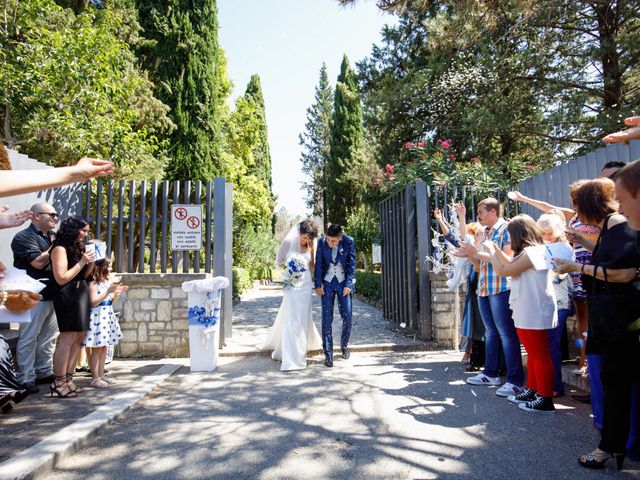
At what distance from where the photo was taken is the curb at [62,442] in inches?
115

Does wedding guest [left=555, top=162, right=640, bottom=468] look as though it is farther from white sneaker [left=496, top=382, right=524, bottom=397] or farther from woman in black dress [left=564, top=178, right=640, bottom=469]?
white sneaker [left=496, top=382, right=524, bottom=397]

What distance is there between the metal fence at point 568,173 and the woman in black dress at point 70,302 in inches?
228

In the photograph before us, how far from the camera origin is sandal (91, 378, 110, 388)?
5.22m

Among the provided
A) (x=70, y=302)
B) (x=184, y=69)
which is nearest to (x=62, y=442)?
(x=70, y=302)

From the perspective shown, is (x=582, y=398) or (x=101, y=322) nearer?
(x=582, y=398)

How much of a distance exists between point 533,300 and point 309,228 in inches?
136

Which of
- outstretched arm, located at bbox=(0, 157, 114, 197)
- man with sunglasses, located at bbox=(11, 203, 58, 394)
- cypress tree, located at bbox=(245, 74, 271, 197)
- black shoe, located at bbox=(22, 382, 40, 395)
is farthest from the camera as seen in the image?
cypress tree, located at bbox=(245, 74, 271, 197)

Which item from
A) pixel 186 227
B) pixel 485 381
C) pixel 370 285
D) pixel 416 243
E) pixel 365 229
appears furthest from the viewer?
pixel 365 229

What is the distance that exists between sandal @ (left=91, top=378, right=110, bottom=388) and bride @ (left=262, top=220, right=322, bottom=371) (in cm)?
214

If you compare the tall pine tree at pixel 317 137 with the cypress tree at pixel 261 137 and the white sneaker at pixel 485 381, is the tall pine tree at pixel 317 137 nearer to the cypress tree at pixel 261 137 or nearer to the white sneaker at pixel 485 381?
the cypress tree at pixel 261 137

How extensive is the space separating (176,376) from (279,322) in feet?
5.35

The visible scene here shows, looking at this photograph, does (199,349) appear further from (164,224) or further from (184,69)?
(184,69)

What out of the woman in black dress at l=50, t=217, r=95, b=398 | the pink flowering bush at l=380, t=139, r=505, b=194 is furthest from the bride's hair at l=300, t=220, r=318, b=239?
the woman in black dress at l=50, t=217, r=95, b=398

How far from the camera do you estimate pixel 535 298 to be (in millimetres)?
4094
